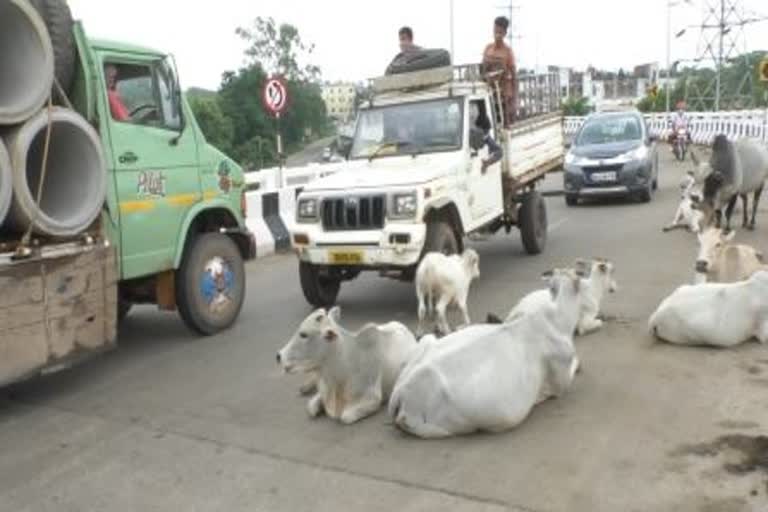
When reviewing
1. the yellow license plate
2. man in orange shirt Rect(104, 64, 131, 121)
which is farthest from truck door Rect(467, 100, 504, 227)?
man in orange shirt Rect(104, 64, 131, 121)

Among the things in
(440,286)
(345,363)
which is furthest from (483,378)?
(440,286)

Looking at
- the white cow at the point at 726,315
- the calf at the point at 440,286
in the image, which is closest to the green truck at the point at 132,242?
the calf at the point at 440,286

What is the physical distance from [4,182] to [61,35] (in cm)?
144

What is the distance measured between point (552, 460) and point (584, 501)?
0.55 m

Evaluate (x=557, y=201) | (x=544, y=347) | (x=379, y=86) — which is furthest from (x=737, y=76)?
(x=544, y=347)

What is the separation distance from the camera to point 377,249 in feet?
27.1

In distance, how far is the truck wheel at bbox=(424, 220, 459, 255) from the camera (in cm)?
846

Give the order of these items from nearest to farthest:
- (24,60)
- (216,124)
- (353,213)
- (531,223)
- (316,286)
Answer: (24,60)
(353,213)
(316,286)
(531,223)
(216,124)

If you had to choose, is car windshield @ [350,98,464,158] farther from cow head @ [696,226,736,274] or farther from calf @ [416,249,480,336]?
cow head @ [696,226,736,274]

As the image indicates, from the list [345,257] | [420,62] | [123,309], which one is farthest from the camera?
[420,62]

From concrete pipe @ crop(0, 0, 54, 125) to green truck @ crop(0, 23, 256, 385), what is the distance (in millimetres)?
669

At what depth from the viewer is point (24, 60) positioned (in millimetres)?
6305

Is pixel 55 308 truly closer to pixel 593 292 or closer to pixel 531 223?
pixel 593 292

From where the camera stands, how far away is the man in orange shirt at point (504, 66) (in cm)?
1111
